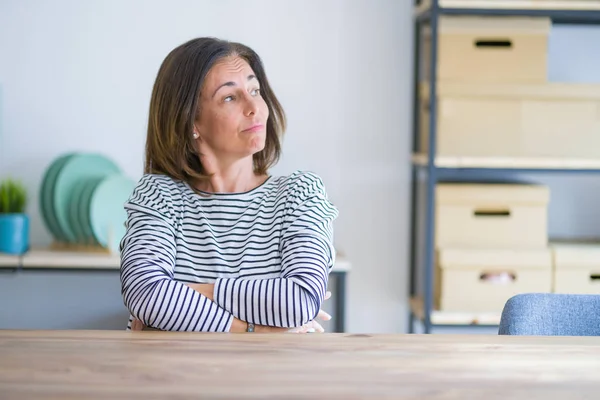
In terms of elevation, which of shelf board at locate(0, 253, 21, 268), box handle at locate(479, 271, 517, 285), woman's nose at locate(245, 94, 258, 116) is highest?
woman's nose at locate(245, 94, 258, 116)

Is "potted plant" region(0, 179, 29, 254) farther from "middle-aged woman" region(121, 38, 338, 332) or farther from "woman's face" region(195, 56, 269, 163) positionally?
"woman's face" region(195, 56, 269, 163)

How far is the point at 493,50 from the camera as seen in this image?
2.71 meters

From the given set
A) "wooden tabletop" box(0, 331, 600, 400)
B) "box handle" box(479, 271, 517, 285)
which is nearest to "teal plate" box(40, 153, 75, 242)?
"box handle" box(479, 271, 517, 285)

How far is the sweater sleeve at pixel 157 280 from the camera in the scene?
1.40 meters

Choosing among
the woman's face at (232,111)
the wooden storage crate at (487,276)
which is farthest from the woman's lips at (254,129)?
the wooden storage crate at (487,276)

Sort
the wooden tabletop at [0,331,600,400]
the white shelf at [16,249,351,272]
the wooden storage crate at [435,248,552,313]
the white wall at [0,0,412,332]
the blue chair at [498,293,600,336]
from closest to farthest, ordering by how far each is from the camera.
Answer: the wooden tabletop at [0,331,600,400] < the blue chair at [498,293,600,336] < the white shelf at [16,249,351,272] < the wooden storage crate at [435,248,552,313] < the white wall at [0,0,412,332]

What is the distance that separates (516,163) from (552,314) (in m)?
1.34

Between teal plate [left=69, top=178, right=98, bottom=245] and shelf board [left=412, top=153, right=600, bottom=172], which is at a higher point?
shelf board [left=412, top=153, right=600, bottom=172]

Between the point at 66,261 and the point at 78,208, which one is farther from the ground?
the point at 78,208

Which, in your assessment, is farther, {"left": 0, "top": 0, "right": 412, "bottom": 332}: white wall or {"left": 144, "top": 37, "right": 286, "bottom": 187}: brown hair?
{"left": 0, "top": 0, "right": 412, "bottom": 332}: white wall

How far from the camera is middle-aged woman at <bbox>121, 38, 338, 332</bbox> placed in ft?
4.64

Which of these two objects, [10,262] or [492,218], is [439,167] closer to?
[492,218]

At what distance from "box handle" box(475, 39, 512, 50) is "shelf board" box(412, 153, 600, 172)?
13.8 inches

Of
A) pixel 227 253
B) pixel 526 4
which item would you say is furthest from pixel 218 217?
pixel 526 4
